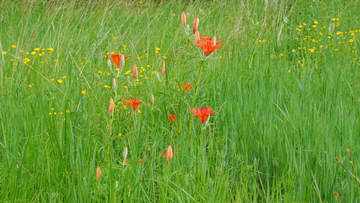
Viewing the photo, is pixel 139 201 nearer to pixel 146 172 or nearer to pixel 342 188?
pixel 146 172

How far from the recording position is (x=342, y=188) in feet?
4.39

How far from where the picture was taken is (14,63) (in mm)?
2568

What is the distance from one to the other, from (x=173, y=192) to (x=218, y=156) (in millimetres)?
398

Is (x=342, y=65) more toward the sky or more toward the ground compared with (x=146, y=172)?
more toward the sky

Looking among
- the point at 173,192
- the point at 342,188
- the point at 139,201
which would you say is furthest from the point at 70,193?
the point at 342,188

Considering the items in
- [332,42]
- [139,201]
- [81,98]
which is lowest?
[139,201]

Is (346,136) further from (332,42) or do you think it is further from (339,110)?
(332,42)

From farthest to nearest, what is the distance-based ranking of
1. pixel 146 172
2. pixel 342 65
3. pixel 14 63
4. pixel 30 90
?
pixel 342 65 < pixel 14 63 < pixel 30 90 < pixel 146 172

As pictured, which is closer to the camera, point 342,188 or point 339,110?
point 342,188

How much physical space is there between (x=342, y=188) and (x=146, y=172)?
32.3 inches

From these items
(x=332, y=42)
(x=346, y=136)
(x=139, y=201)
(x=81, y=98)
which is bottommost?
(x=139, y=201)

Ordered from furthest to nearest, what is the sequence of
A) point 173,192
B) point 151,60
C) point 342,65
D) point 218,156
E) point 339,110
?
point 151,60, point 342,65, point 339,110, point 218,156, point 173,192

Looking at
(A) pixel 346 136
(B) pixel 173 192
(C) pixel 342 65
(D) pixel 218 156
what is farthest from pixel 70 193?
(C) pixel 342 65

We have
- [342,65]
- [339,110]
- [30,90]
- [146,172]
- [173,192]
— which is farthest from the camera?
[342,65]
